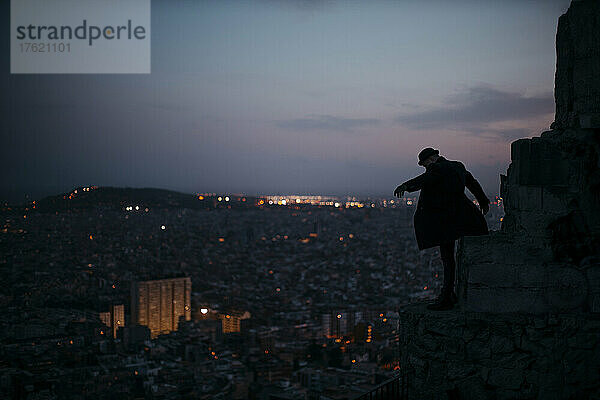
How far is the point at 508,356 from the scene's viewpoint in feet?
9.46

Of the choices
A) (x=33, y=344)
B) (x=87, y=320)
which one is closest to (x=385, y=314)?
(x=87, y=320)

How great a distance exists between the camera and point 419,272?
21.4 metres

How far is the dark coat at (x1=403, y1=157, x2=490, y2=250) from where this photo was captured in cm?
315

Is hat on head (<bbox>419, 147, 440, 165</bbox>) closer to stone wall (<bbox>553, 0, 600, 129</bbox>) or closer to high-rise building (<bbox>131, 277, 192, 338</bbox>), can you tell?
stone wall (<bbox>553, 0, 600, 129</bbox>)

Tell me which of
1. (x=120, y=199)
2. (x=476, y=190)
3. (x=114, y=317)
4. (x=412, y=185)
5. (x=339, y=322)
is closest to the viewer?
(x=412, y=185)

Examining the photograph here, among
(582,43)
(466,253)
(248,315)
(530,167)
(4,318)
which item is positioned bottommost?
(248,315)

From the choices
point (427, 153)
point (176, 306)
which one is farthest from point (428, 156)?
point (176, 306)

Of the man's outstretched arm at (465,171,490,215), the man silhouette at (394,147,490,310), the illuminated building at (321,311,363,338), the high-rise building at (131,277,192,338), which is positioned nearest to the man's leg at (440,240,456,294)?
the man silhouette at (394,147,490,310)

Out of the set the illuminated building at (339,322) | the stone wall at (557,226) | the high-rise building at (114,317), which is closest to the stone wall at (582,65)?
the stone wall at (557,226)

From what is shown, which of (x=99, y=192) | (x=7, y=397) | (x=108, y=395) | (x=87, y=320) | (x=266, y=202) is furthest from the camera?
(x=266, y=202)

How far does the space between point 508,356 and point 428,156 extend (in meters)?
1.18

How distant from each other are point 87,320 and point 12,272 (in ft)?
7.16

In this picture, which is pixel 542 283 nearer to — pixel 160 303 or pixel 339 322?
pixel 339 322

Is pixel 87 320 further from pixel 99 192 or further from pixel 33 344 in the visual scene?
pixel 99 192
